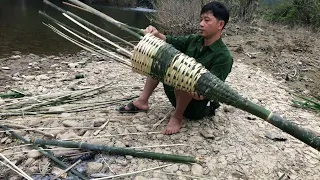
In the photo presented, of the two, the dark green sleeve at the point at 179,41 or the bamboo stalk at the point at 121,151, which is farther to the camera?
the dark green sleeve at the point at 179,41

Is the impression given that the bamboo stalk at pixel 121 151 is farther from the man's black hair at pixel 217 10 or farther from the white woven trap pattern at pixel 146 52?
the man's black hair at pixel 217 10

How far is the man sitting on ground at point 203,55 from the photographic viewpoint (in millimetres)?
2496

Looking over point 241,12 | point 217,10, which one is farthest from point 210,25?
point 241,12

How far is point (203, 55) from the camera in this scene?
265 centimetres

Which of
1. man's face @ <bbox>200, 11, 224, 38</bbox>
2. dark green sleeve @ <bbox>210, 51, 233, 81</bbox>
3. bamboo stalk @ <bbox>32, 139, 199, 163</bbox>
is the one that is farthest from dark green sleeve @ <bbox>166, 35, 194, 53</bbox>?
bamboo stalk @ <bbox>32, 139, 199, 163</bbox>

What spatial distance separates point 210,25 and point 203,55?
0.85 feet

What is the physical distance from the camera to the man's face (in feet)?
8.18

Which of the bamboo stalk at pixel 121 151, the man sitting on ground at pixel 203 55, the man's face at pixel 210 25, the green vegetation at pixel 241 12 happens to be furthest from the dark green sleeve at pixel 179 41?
the green vegetation at pixel 241 12

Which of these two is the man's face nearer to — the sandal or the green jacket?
the green jacket

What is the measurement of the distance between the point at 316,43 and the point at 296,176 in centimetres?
725

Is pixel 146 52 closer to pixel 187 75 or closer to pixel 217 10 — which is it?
pixel 187 75

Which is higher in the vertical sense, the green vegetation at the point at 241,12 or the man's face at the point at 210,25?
the man's face at the point at 210,25

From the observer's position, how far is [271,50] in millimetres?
7395

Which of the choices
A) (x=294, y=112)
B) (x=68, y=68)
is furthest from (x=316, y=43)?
(x=68, y=68)
